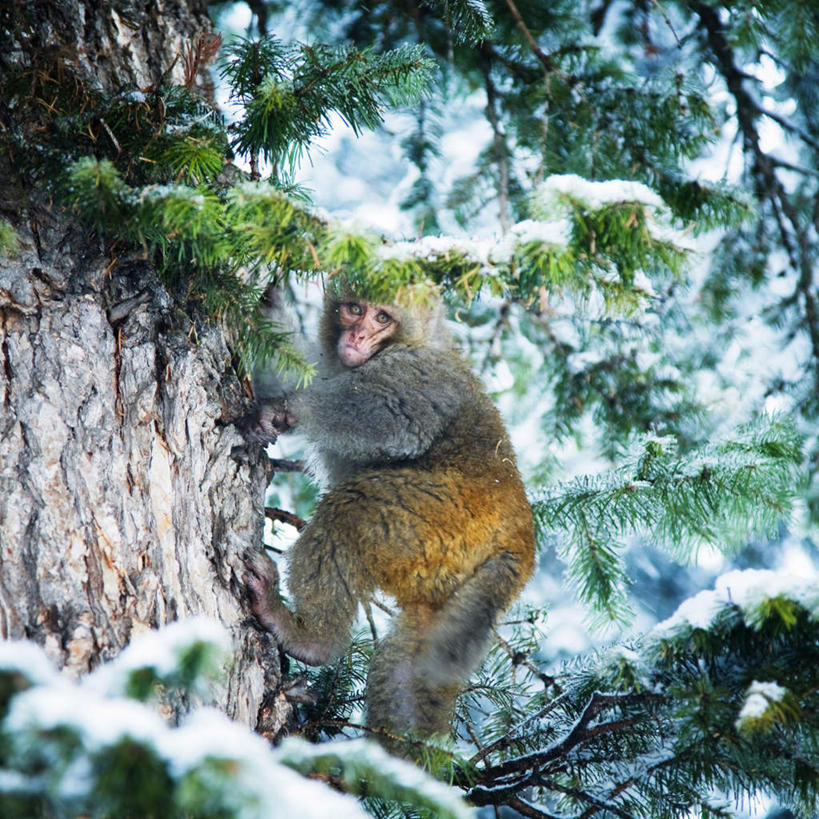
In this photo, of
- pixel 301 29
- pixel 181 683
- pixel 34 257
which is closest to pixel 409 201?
pixel 301 29

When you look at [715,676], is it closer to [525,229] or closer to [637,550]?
[525,229]

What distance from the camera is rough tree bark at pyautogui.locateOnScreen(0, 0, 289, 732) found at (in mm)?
2297

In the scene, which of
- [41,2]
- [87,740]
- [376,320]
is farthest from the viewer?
[376,320]

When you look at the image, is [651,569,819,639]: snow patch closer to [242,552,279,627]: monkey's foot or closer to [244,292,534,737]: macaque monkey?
[244,292,534,737]: macaque monkey

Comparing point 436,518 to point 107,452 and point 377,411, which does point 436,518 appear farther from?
point 107,452

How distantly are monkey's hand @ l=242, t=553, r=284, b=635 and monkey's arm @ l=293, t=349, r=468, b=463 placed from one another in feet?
2.79

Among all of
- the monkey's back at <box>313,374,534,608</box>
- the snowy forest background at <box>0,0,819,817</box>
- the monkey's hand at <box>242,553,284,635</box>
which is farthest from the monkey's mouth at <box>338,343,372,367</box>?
the monkey's hand at <box>242,553,284,635</box>

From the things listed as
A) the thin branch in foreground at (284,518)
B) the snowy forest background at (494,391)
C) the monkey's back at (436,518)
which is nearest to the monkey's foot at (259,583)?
the snowy forest background at (494,391)

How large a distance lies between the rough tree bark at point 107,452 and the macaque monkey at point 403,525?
0.27 m

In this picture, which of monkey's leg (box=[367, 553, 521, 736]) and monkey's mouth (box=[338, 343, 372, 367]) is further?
monkey's mouth (box=[338, 343, 372, 367])

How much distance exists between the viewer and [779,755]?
2.32 meters

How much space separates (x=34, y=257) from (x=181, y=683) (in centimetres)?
179

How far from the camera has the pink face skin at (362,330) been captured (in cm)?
423

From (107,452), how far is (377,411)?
1.53 m
